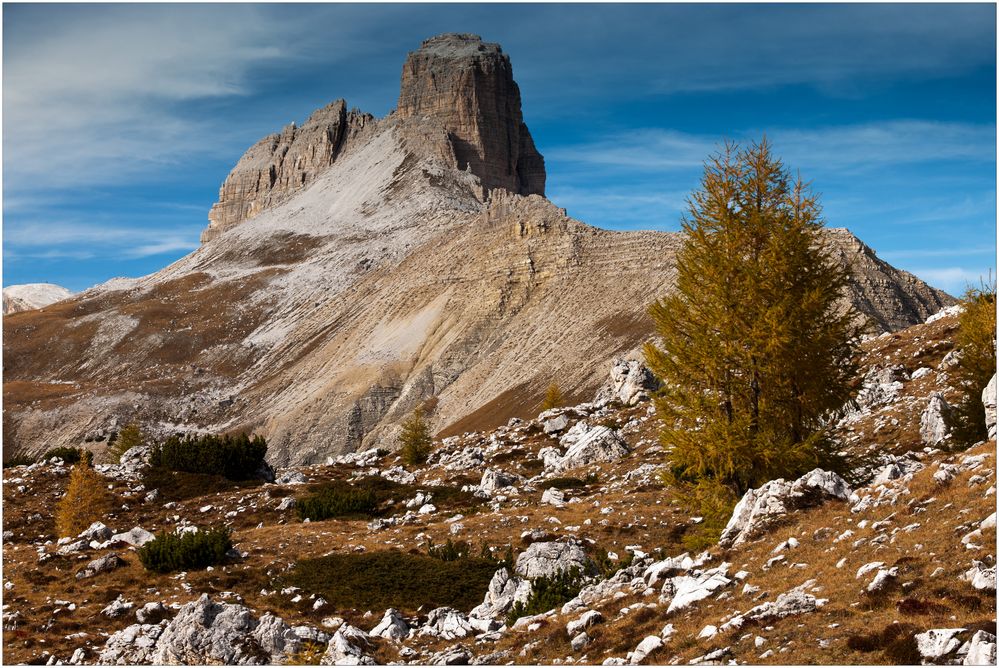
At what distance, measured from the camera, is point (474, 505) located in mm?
38438

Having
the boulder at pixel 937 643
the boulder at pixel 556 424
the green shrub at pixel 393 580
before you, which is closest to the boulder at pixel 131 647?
the green shrub at pixel 393 580

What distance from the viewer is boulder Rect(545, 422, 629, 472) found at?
43.7 meters

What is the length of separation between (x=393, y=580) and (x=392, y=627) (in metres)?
5.14

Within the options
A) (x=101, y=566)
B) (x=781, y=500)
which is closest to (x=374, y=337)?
(x=101, y=566)

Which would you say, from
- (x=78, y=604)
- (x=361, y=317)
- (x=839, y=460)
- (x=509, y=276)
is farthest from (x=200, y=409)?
(x=839, y=460)

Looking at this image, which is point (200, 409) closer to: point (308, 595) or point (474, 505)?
point (474, 505)

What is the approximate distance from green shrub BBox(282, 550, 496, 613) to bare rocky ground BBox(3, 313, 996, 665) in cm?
53

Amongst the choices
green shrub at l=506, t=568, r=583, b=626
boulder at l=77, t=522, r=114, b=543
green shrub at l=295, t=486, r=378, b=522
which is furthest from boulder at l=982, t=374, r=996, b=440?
boulder at l=77, t=522, r=114, b=543

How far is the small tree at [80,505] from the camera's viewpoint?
3853 cm

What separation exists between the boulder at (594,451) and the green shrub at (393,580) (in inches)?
663

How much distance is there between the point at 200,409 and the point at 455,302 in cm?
4326

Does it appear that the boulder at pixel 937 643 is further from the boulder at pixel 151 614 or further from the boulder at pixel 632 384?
the boulder at pixel 632 384

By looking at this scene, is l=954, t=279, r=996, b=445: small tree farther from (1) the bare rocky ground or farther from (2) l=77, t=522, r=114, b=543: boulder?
(2) l=77, t=522, r=114, b=543: boulder

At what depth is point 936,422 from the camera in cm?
3092
